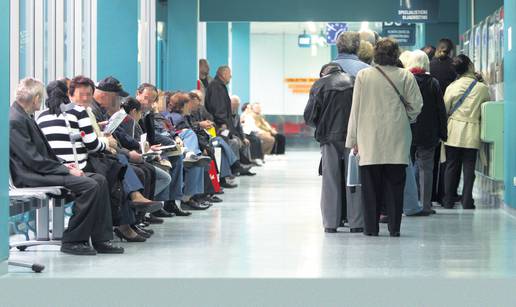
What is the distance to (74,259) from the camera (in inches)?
305

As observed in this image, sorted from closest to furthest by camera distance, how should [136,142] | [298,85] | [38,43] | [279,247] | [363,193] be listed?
[279,247] < [363,193] < [136,142] < [38,43] < [298,85]

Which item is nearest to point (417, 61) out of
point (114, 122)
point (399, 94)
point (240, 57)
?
point (399, 94)

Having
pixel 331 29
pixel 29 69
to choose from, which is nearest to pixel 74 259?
pixel 29 69

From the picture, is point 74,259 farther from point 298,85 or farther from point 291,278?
point 298,85

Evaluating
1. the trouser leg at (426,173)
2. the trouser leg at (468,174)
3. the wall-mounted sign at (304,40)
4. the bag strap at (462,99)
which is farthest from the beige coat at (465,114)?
the wall-mounted sign at (304,40)

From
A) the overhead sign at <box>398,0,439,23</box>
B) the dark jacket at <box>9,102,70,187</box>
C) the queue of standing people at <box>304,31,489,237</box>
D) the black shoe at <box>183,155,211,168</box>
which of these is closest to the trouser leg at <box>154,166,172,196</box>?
the queue of standing people at <box>304,31,489,237</box>

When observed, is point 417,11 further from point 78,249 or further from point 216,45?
point 78,249

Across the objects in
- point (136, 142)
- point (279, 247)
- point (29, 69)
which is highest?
point (29, 69)

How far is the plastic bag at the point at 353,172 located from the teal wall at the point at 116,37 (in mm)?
5321

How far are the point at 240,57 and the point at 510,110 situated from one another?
2434 centimetres

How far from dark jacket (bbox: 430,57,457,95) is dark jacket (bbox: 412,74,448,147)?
1.77m

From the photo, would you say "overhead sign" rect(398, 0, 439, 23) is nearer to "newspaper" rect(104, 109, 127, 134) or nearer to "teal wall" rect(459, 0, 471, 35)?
"teal wall" rect(459, 0, 471, 35)

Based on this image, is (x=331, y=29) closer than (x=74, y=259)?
No

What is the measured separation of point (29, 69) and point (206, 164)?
8.30 feet
